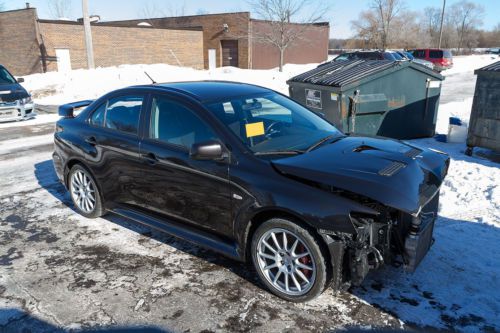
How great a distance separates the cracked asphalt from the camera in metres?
3.13

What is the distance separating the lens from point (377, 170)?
3127 millimetres

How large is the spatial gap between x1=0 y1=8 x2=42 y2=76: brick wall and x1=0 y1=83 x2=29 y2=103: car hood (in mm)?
15045

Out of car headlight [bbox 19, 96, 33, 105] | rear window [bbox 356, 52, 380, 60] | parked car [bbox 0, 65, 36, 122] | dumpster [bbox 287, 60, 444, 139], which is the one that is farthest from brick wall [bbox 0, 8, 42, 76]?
dumpster [bbox 287, 60, 444, 139]

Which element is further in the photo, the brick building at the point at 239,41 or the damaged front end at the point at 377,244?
the brick building at the point at 239,41

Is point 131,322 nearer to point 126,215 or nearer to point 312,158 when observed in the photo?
point 126,215

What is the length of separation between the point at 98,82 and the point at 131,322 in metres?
18.8

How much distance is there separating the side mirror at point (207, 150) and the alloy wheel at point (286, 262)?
77 cm

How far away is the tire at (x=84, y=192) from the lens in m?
4.90

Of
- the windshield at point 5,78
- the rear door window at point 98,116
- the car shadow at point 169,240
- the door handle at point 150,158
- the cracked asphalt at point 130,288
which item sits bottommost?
the cracked asphalt at point 130,288

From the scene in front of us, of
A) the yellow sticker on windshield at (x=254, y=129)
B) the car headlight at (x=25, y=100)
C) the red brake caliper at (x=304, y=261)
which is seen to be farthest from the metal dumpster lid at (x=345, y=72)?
the car headlight at (x=25, y=100)

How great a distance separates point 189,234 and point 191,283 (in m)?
0.45

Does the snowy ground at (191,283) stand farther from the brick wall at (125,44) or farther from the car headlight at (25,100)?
the brick wall at (125,44)

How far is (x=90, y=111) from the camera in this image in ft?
16.4

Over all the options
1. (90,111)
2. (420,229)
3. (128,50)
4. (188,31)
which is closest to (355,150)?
(420,229)
